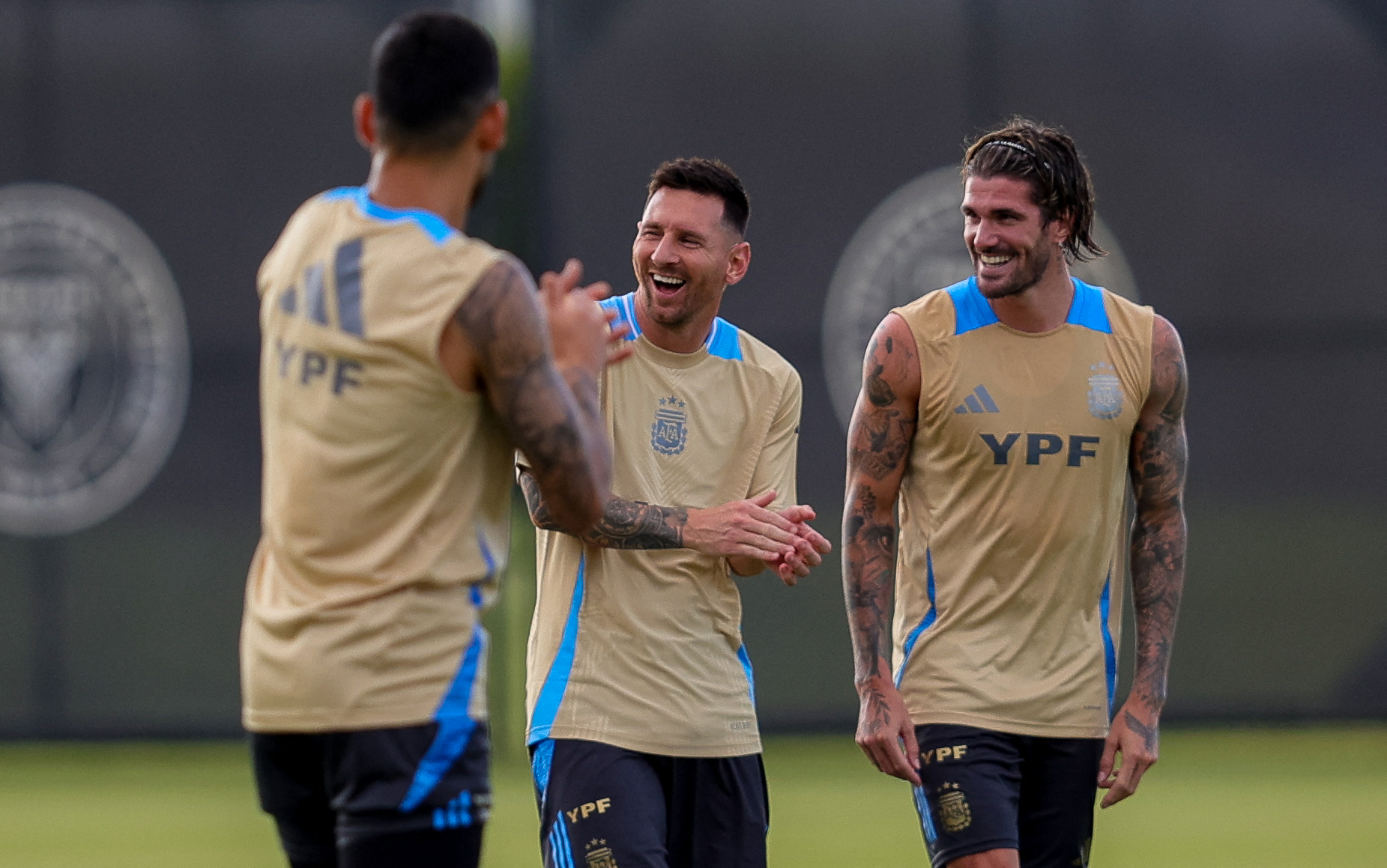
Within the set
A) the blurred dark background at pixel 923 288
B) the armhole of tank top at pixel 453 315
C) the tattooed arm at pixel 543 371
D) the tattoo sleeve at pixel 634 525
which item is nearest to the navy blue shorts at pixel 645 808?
the tattoo sleeve at pixel 634 525

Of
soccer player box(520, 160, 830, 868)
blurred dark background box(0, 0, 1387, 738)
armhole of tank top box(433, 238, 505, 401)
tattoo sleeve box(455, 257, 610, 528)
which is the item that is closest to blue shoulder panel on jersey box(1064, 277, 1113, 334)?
soccer player box(520, 160, 830, 868)

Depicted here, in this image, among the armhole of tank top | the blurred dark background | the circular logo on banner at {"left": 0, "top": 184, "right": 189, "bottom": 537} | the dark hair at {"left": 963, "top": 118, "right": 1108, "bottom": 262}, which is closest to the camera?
the armhole of tank top

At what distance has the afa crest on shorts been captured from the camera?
4.38 meters

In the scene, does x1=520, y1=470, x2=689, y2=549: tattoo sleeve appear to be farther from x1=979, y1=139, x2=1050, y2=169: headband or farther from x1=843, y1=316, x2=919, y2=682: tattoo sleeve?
x1=979, y1=139, x2=1050, y2=169: headband

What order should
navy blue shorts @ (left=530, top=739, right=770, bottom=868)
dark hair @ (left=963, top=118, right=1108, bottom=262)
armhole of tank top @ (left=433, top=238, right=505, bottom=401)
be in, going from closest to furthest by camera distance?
armhole of tank top @ (left=433, top=238, right=505, bottom=401), navy blue shorts @ (left=530, top=739, right=770, bottom=868), dark hair @ (left=963, top=118, right=1108, bottom=262)

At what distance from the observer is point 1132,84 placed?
9133 mm

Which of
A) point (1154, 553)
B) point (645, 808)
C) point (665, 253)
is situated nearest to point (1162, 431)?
point (1154, 553)


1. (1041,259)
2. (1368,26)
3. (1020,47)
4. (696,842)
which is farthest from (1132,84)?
(696,842)

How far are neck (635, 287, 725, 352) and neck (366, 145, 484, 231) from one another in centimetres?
160

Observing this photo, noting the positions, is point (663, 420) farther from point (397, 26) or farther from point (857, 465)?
point (397, 26)

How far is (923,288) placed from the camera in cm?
909

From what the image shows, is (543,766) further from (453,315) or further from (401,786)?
(453,315)

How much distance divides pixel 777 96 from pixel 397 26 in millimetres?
6302

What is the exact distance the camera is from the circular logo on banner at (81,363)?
913cm
